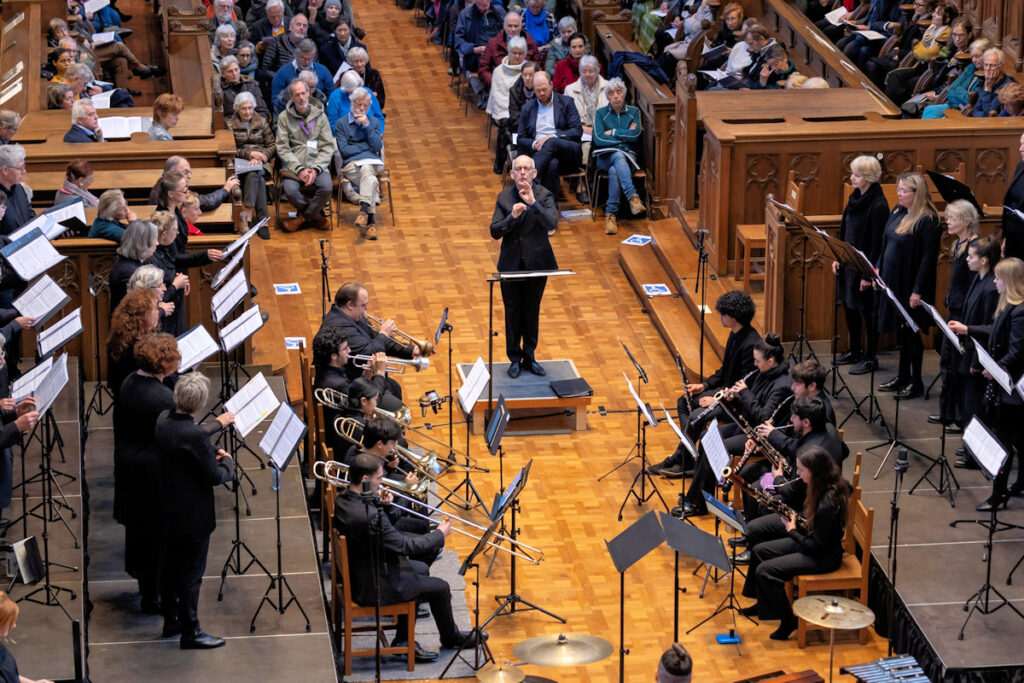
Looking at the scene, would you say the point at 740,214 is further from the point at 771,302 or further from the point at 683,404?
the point at 683,404

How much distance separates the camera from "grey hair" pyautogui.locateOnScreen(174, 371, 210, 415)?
7.09 m

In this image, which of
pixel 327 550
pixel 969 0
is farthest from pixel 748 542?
pixel 969 0

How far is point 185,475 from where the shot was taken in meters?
7.25

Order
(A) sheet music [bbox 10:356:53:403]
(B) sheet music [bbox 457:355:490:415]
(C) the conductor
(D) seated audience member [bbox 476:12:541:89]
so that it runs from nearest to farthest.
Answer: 1. (A) sheet music [bbox 10:356:53:403]
2. (B) sheet music [bbox 457:355:490:415]
3. (C) the conductor
4. (D) seated audience member [bbox 476:12:541:89]

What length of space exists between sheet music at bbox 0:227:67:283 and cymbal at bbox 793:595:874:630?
4.12 metres

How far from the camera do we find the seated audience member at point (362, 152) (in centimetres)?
1349

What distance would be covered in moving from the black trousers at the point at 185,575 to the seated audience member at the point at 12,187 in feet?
8.31

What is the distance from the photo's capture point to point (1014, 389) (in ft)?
26.3

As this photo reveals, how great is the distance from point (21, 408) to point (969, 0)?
9.13 m

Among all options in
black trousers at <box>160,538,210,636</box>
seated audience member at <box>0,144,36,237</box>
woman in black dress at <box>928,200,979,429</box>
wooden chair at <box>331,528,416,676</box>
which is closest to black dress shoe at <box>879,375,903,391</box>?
woman in black dress at <box>928,200,979,429</box>

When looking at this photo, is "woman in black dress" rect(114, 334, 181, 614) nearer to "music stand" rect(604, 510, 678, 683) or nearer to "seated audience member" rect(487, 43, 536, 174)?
"music stand" rect(604, 510, 678, 683)

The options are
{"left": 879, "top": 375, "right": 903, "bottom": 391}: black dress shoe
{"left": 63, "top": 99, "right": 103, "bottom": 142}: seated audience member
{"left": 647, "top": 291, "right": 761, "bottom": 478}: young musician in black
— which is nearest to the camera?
{"left": 647, "top": 291, "right": 761, "bottom": 478}: young musician in black

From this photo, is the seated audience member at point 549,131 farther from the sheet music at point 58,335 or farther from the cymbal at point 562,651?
the cymbal at point 562,651

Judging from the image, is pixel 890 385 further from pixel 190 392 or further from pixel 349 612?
pixel 190 392
